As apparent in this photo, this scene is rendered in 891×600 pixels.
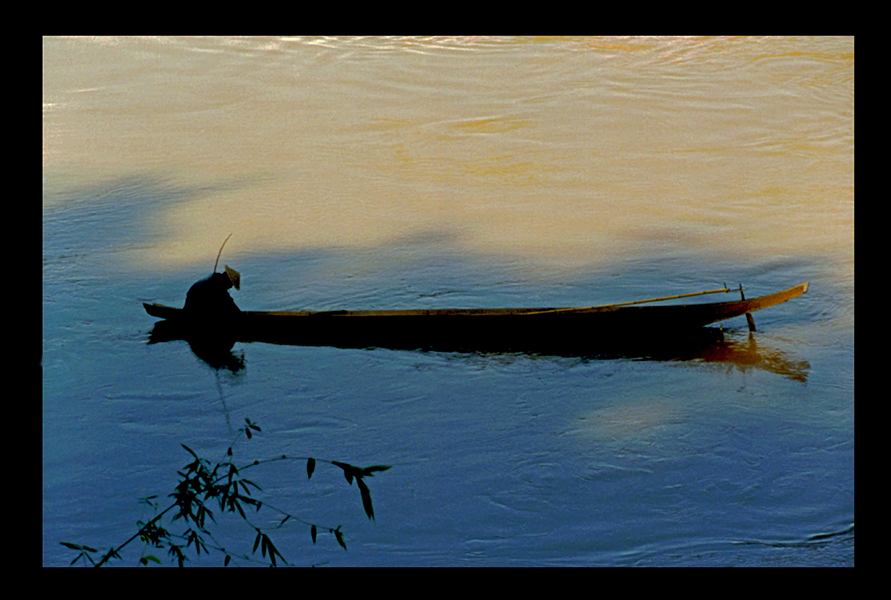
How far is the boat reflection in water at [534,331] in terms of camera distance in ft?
19.6

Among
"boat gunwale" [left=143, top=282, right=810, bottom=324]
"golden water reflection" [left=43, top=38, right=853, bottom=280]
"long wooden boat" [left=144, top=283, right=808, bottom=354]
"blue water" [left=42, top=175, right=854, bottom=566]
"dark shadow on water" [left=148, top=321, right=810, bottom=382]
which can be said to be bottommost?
"blue water" [left=42, top=175, right=854, bottom=566]

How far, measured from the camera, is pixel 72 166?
32.6 ft

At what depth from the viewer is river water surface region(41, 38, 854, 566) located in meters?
4.55

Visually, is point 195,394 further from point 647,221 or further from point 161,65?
point 161,65

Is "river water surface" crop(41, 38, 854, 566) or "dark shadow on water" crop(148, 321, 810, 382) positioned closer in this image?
"river water surface" crop(41, 38, 854, 566)

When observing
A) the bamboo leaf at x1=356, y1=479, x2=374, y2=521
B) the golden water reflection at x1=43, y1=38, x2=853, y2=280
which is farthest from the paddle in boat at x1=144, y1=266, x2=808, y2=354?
the bamboo leaf at x1=356, y1=479, x2=374, y2=521

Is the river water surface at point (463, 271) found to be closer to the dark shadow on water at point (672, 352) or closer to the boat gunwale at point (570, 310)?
the dark shadow on water at point (672, 352)

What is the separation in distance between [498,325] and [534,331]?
0.23 meters

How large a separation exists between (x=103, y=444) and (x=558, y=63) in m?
8.69

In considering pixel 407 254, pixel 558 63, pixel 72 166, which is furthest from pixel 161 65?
pixel 407 254

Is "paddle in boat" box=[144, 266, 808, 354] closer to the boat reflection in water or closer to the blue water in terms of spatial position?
the boat reflection in water

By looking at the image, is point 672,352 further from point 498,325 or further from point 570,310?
point 498,325

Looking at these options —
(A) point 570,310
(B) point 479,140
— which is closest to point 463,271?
(A) point 570,310

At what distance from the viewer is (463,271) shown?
7.29 meters
